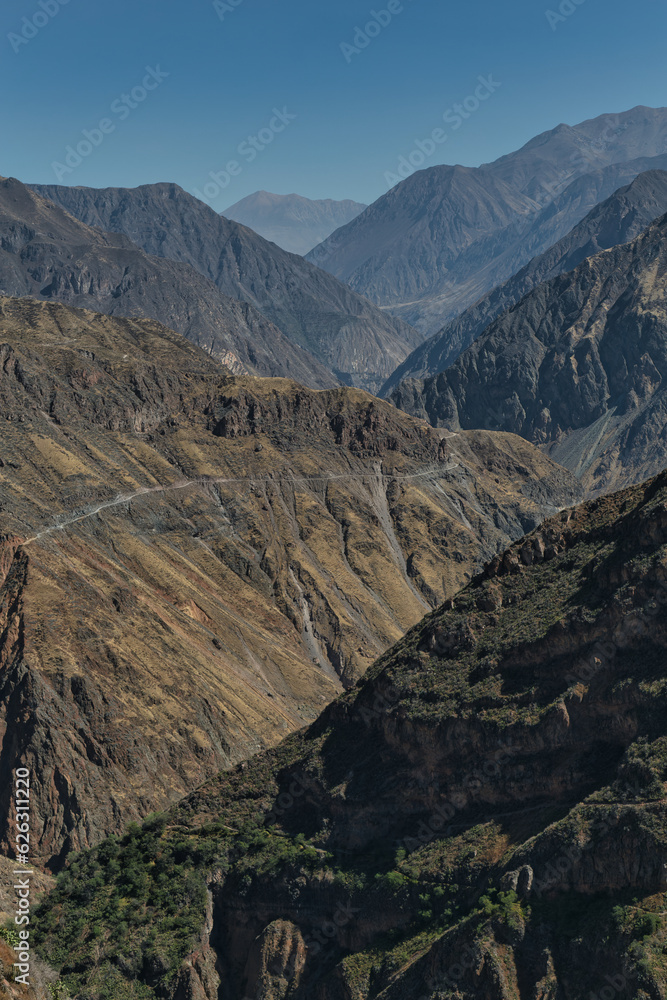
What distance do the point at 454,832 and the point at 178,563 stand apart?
85935mm

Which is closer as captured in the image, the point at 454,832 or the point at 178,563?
the point at 454,832

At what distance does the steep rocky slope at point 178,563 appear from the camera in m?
103

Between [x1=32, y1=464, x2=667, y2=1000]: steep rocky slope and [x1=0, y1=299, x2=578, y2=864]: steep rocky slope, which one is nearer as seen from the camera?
[x1=32, y1=464, x2=667, y2=1000]: steep rocky slope

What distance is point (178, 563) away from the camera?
5664 inches

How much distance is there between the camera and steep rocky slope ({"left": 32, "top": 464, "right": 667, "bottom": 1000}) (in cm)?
5466

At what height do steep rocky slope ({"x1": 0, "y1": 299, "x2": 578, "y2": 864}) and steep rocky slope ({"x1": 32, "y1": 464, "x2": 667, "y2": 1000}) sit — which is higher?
steep rocky slope ({"x1": 0, "y1": 299, "x2": 578, "y2": 864})

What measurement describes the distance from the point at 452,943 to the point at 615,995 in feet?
28.8

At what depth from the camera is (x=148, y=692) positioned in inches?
4336

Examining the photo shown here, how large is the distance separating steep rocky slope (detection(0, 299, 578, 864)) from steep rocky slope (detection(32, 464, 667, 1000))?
1240 inches

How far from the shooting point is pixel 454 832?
63438mm

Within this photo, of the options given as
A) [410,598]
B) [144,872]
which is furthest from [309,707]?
[144,872]

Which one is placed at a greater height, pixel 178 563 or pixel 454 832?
pixel 178 563

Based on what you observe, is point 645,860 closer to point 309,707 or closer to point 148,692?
point 148,692

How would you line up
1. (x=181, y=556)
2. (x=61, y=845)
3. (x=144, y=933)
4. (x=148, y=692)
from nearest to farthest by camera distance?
(x=144, y=933) < (x=61, y=845) < (x=148, y=692) < (x=181, y=556)
